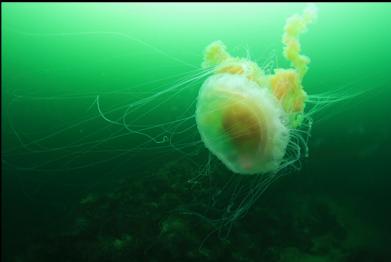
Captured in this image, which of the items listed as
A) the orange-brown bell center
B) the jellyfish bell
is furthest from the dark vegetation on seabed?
the orange-brown bell center

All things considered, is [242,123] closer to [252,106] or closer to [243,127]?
[243,127]

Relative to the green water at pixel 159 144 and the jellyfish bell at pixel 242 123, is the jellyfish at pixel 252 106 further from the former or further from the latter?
the green water at pixel 159 144

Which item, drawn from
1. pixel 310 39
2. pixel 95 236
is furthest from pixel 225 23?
pixel 95 236

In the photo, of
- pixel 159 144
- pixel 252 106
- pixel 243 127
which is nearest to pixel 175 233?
pixel 243 127

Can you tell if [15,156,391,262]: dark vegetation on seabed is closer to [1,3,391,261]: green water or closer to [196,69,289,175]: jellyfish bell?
[1,3,391,261]: green water

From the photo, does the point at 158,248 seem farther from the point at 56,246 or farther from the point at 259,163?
the point at 259,163
